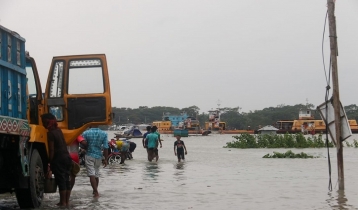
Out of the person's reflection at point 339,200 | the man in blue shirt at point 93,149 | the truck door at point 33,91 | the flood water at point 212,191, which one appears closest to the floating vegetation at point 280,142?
the flood water at point 212,191

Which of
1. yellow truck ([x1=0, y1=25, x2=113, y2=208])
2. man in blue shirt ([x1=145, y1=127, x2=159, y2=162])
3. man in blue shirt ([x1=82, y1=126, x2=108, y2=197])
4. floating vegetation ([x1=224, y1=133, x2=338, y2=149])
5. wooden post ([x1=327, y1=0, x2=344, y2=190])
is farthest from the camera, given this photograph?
floating vegetation ([x1=224, y1=133, x2=338, y2=149])

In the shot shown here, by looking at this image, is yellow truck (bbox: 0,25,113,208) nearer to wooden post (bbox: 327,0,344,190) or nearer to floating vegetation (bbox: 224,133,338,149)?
wooden post (bbox: 327,0,344,190)

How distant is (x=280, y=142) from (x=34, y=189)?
3382cm

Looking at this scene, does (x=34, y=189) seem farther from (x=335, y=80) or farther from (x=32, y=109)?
(x=335, y=80)

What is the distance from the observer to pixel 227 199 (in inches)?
495

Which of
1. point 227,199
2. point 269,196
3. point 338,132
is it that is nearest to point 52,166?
point 227,199

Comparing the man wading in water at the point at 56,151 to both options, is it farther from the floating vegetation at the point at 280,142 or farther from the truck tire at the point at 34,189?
the floating vegetation at the point at 280,142

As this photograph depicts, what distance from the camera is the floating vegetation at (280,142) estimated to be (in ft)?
137

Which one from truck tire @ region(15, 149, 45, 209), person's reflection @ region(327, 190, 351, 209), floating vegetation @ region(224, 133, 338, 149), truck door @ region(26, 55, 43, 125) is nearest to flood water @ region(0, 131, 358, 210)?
person's reflection @ region(327, 190, 351, 209)

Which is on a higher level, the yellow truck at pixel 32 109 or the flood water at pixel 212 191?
the yellow truck at pixel 32 109

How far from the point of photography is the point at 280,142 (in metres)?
43.1

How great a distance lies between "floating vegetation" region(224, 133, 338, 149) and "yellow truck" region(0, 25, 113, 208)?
30.9 meters

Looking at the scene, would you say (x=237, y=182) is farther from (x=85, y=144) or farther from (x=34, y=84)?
(x=34, y=84)

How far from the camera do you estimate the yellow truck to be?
32.0 ft
